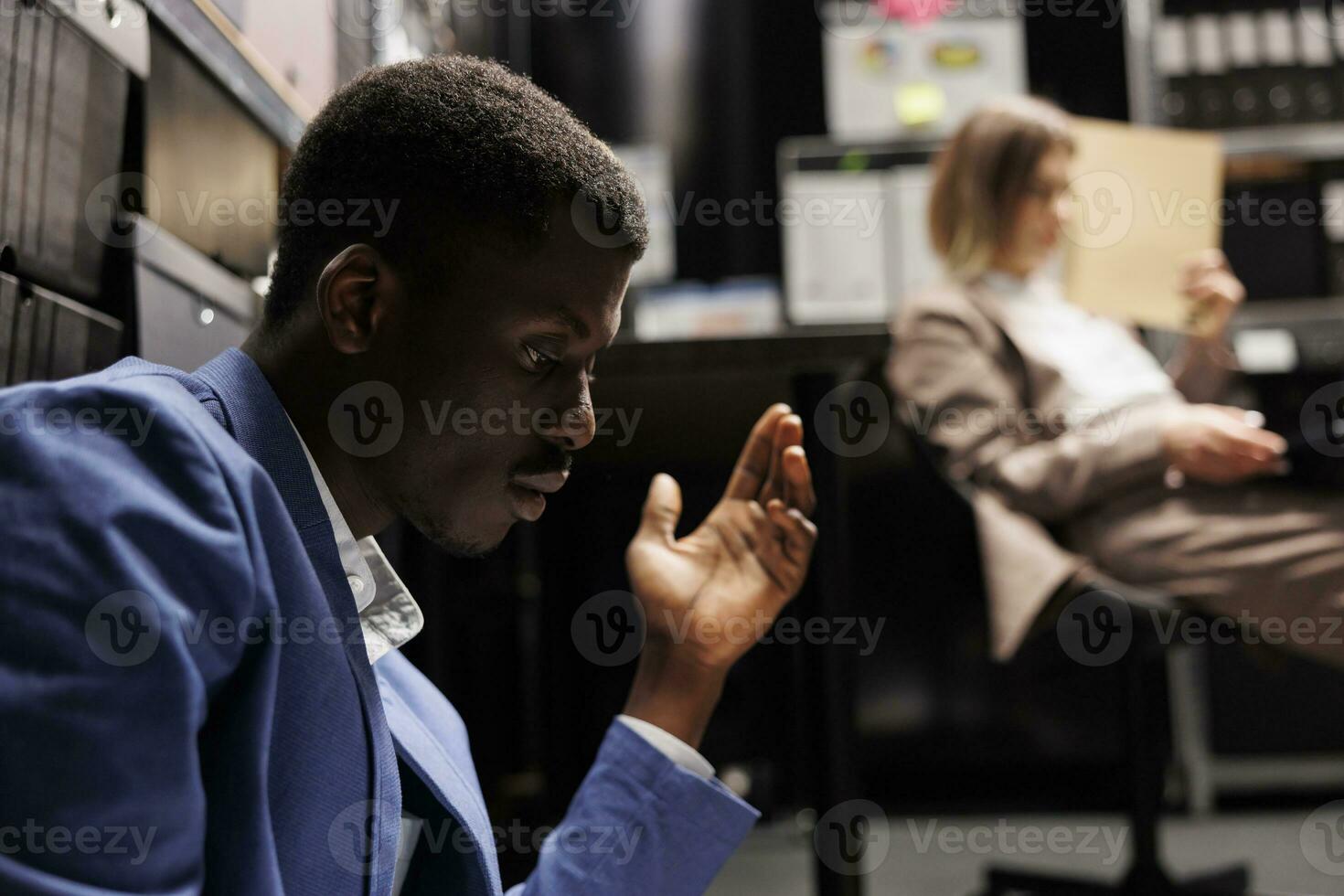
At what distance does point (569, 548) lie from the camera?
2.33 meters

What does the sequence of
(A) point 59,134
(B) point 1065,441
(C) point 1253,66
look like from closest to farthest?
(A) point 59,134 < (B) point 1065,441 < (C) point 1253,66

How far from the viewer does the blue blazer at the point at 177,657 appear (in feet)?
1.26

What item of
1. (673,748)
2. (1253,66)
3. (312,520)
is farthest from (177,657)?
(1253,66)

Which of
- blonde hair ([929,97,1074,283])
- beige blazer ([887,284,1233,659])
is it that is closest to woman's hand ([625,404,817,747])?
beige blazer ([887,284,1233,659])

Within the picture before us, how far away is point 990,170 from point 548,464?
1272 millimetres

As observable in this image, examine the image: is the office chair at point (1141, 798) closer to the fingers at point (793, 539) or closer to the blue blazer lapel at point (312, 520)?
the fingers at point (793, 539)

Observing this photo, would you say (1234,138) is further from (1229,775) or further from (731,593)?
(731,593)

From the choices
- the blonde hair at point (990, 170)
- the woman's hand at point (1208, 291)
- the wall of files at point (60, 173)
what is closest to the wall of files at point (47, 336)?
the wall of files at point (60, 173)

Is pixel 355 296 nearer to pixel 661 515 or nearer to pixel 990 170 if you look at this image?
pixel 661 515

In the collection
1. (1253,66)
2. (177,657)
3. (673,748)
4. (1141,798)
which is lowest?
(1141,798)

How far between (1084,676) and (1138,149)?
1.25m

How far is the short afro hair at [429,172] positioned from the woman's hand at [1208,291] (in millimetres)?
1376

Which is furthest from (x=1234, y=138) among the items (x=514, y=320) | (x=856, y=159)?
(x=514, y=320)

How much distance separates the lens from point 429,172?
0.58 metres
